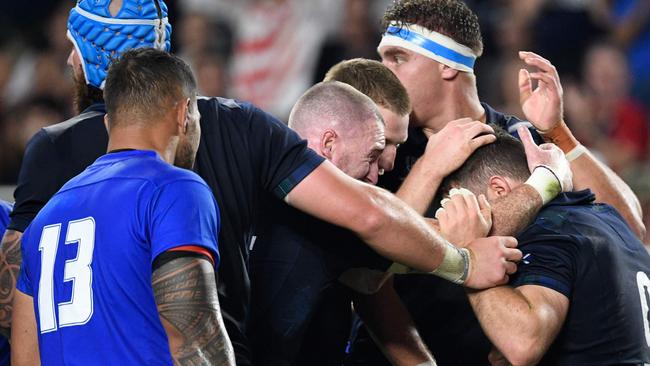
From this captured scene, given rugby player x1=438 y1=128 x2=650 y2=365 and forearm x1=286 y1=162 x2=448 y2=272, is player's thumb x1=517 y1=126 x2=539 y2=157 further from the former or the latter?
forearm x1=286 y1=162 x2=448 y2=272

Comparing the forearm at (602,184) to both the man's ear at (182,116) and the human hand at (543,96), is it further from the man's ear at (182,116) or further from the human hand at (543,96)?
the man's ear at (182,116)

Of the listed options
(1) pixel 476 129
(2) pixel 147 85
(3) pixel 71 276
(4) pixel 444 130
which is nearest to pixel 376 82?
(4) pixel 444 130

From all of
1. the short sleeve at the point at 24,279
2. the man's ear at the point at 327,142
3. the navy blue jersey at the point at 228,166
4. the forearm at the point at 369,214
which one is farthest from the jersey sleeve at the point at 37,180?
the man's ear at the point at 327,142

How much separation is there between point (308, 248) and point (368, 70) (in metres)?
0.92

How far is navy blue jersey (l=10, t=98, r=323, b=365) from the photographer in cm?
354

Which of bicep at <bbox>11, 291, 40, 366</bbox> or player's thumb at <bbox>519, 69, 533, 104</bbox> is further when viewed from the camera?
player's thumb at <bbox>519, 69, 533, 104</bbox>

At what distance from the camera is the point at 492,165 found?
4.07 metres

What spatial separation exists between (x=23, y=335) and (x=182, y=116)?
0.87 meters

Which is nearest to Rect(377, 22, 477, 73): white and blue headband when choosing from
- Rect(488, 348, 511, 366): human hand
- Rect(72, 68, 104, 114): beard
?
Rect(488, 348, 511, 366): human hand

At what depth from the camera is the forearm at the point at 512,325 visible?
351 cm

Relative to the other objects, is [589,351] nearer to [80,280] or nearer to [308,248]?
[308,248]

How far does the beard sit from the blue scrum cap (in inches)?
1.4

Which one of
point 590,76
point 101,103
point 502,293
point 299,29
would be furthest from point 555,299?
point 299,29

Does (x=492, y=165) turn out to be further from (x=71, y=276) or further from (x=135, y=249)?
(x=71, y=276)
